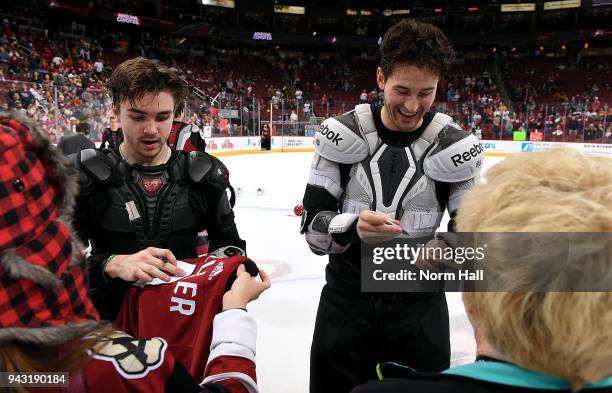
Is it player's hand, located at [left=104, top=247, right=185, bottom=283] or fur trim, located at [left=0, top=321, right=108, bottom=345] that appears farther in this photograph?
player's hand, located at [left=104, top=247, right=185, bottom=283]

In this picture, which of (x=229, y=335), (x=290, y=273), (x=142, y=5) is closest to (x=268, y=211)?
(x=290, y=273)

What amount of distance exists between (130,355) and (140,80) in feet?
3.80

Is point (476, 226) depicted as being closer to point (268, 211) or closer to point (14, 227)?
point (14, 227)

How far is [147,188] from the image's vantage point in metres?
1.71

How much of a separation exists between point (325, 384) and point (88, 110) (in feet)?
31.7

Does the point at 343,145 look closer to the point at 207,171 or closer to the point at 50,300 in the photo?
the point at 207,171

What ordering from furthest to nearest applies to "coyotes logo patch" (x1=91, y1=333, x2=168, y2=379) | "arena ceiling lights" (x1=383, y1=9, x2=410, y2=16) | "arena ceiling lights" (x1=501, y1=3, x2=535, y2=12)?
"arena ceiling lights" (x1=383, y1=9, x2=410, y2=16) → "arena ceiling lights" (x1=501, y1=3, x2=535, y2=12) → "coyotes logo patch" (x1=91, y1=333, x2=168, y2=379)

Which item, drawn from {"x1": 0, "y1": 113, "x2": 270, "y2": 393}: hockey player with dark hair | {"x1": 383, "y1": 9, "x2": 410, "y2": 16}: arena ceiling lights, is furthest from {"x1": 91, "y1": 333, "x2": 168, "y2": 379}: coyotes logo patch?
{"x1": 383, "y1": 9, "x2": 410, "y2": 16}: arena ceiling lights

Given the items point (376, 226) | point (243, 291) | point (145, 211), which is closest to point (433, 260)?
point (376, 226)

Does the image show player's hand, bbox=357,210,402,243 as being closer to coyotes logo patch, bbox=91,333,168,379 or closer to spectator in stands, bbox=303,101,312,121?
coyotes logo patch, bbox=91,333,168,379

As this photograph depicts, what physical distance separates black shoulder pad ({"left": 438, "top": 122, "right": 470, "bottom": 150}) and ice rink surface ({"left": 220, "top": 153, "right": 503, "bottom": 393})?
786 mm

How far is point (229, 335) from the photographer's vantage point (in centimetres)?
110

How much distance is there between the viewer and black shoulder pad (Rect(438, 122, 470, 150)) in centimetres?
177

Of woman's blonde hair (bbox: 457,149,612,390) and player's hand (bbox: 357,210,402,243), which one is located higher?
A: woman's blonde hair (bbox: 457,149,612,390)
